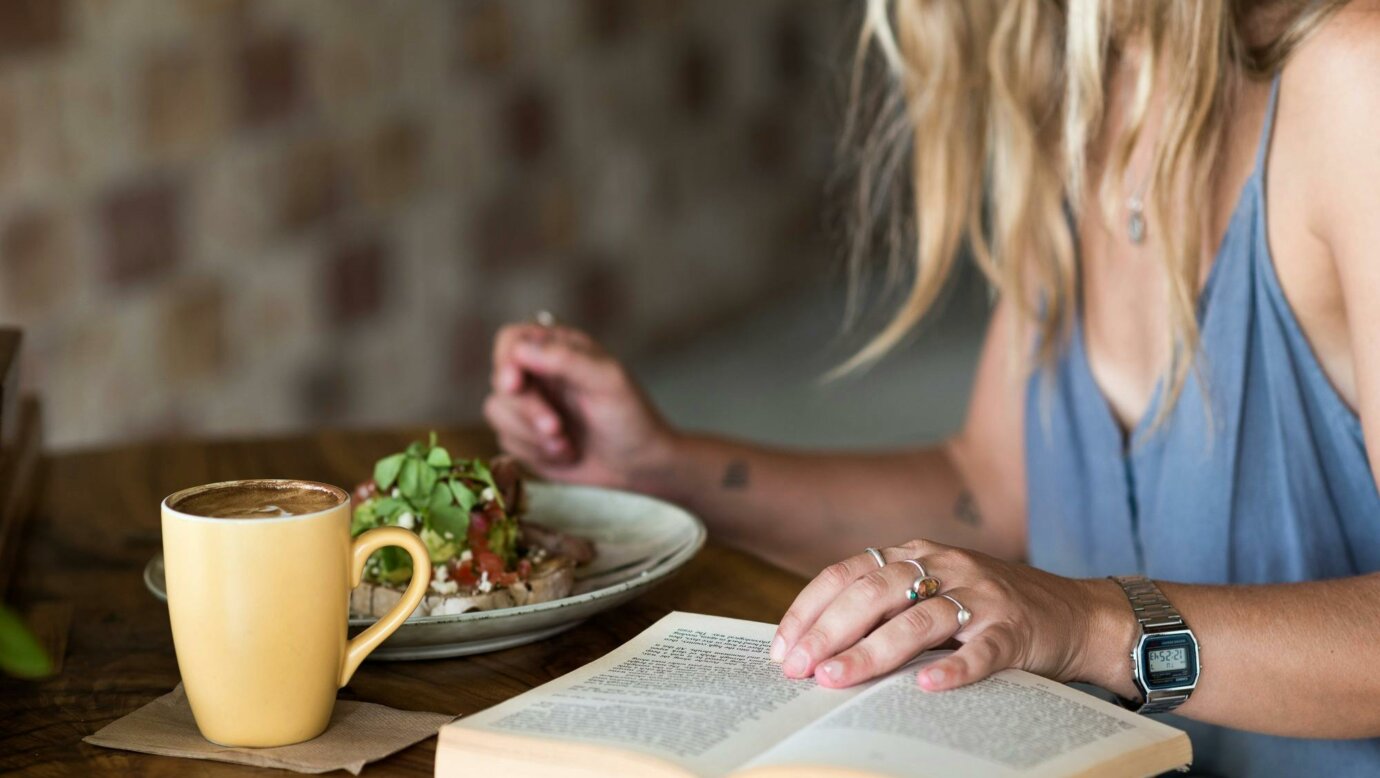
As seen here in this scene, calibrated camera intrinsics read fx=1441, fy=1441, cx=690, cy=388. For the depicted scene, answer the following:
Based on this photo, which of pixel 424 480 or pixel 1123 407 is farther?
pixel 1123 407

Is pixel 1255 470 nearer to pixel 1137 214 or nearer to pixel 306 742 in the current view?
pixel 1137 214

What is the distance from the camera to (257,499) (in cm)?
70

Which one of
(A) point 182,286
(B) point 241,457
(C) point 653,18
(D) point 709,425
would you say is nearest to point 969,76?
(B) point 241,457

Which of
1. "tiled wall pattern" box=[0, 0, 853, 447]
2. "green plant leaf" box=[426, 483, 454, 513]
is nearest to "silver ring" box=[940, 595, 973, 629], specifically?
"green plant leaf" box=[426, 483, 454, 513]

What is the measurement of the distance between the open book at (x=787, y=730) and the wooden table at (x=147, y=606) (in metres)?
0.06

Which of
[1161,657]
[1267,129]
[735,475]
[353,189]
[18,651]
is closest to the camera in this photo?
[18,651]

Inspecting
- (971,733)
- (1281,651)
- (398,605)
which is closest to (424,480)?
(398,605)

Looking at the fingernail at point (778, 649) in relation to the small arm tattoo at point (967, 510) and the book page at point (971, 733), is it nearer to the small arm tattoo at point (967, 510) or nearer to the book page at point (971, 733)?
the book page at point (971, 733)

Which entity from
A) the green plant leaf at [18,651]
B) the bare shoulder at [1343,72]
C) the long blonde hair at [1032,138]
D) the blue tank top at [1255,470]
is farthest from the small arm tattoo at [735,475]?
the green plant leaf at [18,651]

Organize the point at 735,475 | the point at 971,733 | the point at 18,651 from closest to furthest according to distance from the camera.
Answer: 1. the point at 18,651
2. the point at 971,733
3. the point at 735,475

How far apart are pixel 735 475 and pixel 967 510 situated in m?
0.23

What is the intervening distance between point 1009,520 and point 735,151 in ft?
10.9

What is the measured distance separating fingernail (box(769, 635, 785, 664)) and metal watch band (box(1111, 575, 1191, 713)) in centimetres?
21

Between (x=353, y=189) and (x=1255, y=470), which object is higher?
(x=353, y=189)
